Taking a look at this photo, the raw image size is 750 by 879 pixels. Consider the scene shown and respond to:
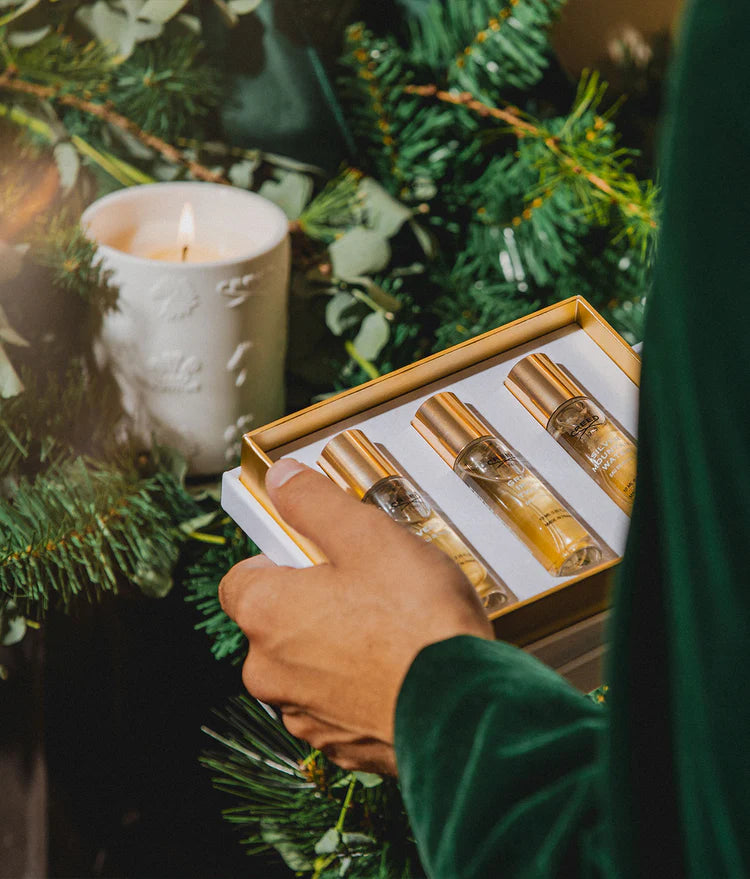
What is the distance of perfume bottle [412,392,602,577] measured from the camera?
1.25 feet

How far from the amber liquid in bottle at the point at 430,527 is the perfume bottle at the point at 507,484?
2cm

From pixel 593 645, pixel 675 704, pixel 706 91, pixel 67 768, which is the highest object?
pixel 706 91

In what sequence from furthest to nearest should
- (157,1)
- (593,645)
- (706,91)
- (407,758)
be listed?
(157,1), (593,645), (407,758), (706,91)

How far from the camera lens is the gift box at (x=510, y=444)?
0.36 m

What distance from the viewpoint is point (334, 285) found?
507 millimetres

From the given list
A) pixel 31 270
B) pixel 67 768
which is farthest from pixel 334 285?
pixel 67 768

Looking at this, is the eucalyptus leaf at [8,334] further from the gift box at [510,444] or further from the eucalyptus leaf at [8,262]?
the gift box at [510,444]

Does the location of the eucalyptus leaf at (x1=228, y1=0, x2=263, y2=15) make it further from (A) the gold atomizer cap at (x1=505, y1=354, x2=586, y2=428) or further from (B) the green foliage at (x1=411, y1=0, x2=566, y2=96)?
(A) the gold atomizer cap at (x1=505, y1=354, x2=586, y2=428)

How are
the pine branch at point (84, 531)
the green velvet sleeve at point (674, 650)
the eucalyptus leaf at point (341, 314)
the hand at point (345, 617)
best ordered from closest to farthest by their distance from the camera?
the green velvet sleeve at point (674, 650) < the hand at point (345, 617) < the pine branch at point (84, 531) < the eucalyptus leaf at point (341, 314)

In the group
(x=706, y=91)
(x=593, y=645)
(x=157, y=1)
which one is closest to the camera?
(x=706, y=91)

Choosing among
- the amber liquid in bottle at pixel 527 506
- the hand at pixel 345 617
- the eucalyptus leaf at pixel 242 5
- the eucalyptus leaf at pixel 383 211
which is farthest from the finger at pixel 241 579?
the eucalyptus leaf at pixel 242 5

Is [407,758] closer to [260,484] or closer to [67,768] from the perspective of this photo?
[260,484]

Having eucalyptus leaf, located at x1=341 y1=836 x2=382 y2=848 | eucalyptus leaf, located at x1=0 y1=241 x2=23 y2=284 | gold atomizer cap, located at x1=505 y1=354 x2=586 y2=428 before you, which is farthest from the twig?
eucalyptus leaf, located at x1=341 y1=836 x2=382 y2=848

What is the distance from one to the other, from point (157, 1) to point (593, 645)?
15.0 inches
